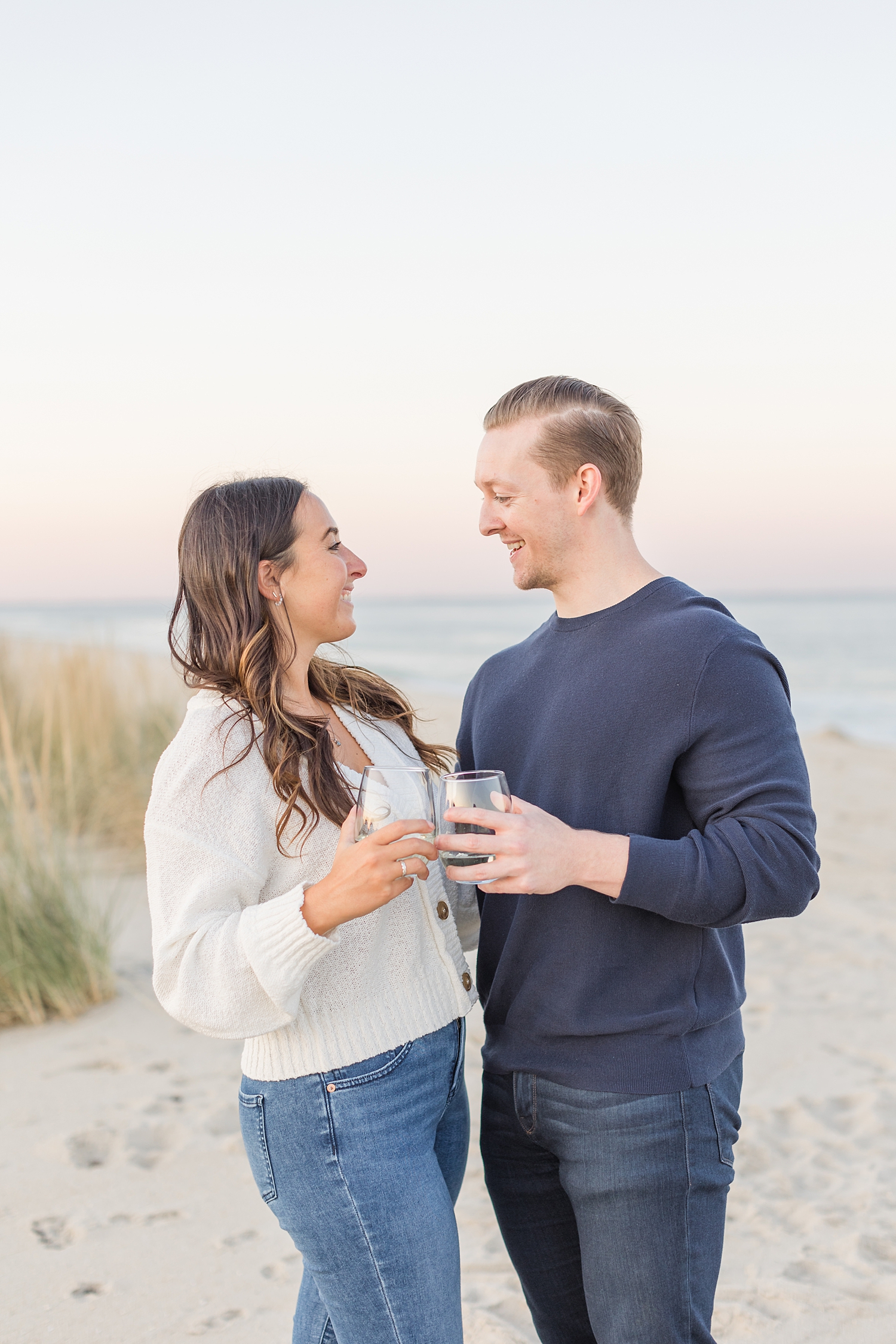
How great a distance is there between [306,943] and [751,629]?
714 cm

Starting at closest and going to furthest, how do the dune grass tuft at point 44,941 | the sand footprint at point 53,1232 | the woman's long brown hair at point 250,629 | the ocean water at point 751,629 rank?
the woman's long brown hair at point 250,629 → the sand footprint at point 53,1232 → the dune grass tuft at point 44,941 → the ocean water at point 751,629

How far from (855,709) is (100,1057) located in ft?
57.7

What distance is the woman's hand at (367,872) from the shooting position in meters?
1.55

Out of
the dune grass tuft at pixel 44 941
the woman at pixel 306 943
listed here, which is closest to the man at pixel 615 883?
the woman at pixel 306 943

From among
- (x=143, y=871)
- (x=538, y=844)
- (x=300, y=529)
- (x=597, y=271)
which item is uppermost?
(x=597, y=271)

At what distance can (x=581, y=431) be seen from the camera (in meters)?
2.05

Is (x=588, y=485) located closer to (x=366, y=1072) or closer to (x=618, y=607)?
(x=618, y=607)

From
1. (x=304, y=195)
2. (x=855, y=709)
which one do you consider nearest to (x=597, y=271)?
(x=304, y=195)

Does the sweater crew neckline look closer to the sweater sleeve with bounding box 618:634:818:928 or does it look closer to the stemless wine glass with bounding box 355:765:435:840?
the sweater sleeve with bounding box 618:634:818:928

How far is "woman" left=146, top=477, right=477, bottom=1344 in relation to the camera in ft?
5.49

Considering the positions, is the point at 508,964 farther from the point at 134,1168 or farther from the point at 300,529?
the point at 134,1168

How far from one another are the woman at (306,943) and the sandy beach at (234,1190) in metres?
1.12

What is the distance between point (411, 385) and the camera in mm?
10883

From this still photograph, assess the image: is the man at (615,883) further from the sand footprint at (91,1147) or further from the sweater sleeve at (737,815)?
the sand footprint at (91,1147)
